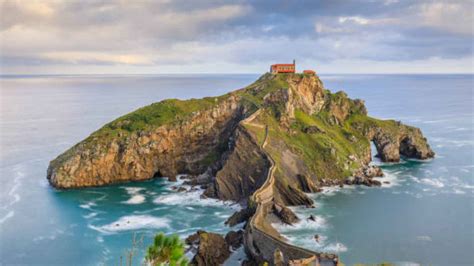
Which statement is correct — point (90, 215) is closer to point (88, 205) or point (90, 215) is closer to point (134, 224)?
point (88, 205)

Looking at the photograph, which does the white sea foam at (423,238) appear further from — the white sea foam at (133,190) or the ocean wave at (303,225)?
the white sea foam at (133,190)

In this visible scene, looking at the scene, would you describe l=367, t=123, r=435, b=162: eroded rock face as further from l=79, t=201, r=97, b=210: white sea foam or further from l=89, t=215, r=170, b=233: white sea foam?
l=79, t=201, r=97, b=210: white sea foam

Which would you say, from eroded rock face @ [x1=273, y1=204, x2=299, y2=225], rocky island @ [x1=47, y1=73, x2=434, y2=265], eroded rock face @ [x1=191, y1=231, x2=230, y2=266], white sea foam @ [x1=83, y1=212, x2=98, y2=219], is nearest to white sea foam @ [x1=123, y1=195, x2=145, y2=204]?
white sea foam @ [x1=83, y1=212, x2=98, y2=219]

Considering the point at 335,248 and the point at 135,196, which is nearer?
the point at 335,248

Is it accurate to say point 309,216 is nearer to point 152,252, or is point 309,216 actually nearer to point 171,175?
point 171,175

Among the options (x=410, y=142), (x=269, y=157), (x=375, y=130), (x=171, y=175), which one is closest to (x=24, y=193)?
(x=171, y=175)

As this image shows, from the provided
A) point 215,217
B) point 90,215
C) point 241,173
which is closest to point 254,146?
point 241,173
